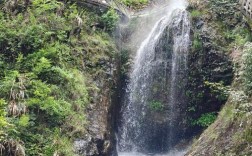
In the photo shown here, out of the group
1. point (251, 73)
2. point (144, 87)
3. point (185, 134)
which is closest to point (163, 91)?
point (144, 87)

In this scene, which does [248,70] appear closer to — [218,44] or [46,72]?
[218,44]

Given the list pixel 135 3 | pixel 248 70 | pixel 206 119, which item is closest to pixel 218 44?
pixel 206 119

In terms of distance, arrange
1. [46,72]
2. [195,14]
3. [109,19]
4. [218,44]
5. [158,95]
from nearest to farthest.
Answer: [46,72]
[218,44]
[109,19]
[158,95]
[195,14]

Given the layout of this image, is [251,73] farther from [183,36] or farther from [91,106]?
[183,36]

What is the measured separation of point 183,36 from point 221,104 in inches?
130

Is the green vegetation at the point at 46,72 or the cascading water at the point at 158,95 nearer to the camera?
the green vegetation at the point at 46,72

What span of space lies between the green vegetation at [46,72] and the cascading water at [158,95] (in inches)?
80.1

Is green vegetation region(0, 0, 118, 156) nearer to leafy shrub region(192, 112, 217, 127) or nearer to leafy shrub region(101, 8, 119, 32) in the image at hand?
leafy shrub region(101, 8, 119, 32)

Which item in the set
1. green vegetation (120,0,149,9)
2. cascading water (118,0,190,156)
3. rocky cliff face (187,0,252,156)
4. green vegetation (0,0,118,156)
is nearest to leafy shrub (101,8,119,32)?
green vegetation (0,0,118,156)

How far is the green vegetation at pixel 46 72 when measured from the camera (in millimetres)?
8906

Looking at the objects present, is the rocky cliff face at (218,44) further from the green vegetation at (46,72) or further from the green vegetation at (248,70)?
the green vegetation at (46,72)

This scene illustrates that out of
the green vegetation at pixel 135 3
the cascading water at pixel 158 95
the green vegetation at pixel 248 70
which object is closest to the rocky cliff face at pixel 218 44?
the cascading water at pixel 158 95

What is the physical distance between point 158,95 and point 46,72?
5965 millimetres

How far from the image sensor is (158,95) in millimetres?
15047
